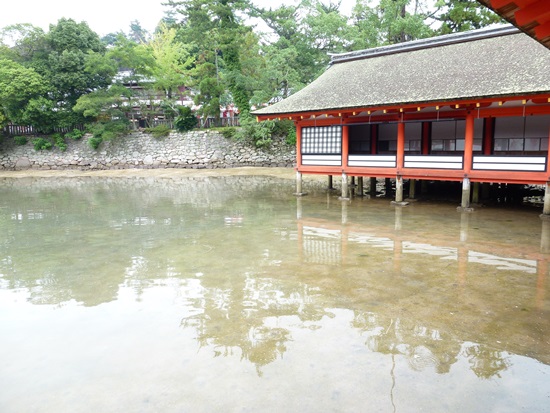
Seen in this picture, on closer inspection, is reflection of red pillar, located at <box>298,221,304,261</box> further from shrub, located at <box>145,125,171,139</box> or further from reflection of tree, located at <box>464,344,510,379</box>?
shrub, located at <box>145,125,171,139</box>

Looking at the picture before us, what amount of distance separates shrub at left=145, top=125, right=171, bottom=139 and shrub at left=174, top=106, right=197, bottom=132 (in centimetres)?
91

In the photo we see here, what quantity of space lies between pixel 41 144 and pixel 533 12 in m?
38.8

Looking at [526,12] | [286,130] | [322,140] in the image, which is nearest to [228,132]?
[286,130]

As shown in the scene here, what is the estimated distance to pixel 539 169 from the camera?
1267 centimetres

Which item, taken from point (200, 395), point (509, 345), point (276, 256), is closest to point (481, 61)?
point (276, 256)

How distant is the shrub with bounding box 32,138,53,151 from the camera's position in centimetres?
3528

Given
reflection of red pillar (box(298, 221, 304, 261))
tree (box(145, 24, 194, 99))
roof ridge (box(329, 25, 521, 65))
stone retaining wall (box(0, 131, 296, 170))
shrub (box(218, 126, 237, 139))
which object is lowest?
reflection of red pillar (box(298, 221, 304, 261))

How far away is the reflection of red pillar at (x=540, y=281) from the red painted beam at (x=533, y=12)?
14.9 feet

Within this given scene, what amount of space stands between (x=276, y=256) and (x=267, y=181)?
15.6m

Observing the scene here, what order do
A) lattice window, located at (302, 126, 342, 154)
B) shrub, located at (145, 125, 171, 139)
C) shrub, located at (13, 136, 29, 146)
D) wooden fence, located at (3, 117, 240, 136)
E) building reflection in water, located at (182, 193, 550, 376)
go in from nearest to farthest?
building reflection in water, located at (182, 193, 550, 376), lattice window, located at (302, 126, 342, 154), shrub, located at (145, 125, 171, 139), wooden fence, located at (3, 117, 240, 136), shrub, located at (13, 136, 29, 146)

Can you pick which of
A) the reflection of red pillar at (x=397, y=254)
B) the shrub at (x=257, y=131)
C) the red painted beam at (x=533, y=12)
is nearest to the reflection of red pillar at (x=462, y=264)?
the reflection of red pillar at (x=397, y=254)

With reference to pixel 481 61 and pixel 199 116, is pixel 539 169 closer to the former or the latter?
pixel 481 61

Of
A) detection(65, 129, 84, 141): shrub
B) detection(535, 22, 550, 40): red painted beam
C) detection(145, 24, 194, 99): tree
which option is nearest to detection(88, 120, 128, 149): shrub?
detection(65, 129, 84, 141): shrub

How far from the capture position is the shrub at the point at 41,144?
116 feet
